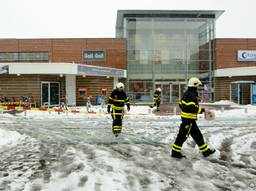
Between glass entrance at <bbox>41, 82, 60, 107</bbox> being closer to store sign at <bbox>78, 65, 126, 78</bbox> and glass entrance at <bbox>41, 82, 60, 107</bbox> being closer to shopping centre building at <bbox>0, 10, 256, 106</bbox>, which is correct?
store sign at <bbox>78, 65, 126, 78</bbox>

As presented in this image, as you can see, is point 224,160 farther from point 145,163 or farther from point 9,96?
point 9,96

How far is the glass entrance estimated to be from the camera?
21972 millimetres

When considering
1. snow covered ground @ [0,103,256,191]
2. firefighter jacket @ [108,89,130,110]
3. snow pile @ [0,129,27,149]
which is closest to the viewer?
snow covered ground @ [0,103,256,191]

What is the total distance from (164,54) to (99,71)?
8.88 metres

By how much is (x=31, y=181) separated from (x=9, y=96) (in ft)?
63.1

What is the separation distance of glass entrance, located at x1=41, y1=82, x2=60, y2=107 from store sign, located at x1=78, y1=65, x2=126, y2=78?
3064 millimetres

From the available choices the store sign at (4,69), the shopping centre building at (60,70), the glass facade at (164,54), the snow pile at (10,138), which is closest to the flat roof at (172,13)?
the glass facade at (164,54)

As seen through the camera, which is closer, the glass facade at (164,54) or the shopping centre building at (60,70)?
the shopping centre building at (60,70)

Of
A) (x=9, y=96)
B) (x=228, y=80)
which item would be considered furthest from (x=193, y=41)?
(x=9, y=96)

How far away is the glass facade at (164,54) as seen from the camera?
29.0 metres

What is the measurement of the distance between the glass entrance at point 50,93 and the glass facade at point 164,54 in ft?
28.2

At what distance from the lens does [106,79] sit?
2644 centimetres

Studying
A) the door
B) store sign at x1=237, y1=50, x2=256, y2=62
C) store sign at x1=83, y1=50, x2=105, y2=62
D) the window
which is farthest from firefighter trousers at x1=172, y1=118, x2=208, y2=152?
store sign at x1=237, y1=50, x2=256, y2=62

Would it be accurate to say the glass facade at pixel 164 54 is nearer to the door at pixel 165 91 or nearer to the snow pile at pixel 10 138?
the door at pixel 165 91
